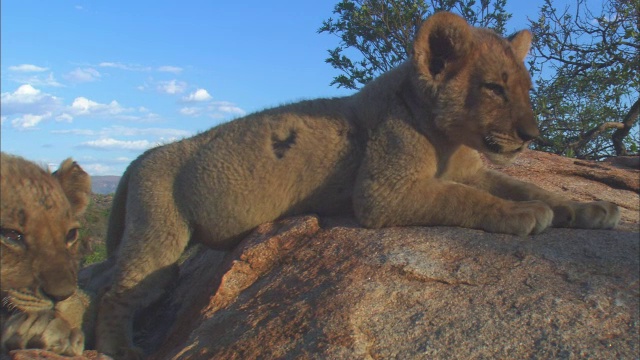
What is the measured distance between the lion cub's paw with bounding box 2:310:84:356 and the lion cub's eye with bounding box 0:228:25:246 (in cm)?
53

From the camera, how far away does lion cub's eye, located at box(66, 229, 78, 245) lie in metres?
4.59

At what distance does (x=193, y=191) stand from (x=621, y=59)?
26.8 feet

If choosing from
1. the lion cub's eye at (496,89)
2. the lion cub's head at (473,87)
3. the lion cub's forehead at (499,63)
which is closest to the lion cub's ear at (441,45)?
the lion cub's head at (473,87)

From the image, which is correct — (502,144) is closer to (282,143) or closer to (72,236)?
(282,143)

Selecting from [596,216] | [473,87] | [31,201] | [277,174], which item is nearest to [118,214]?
[277,174]

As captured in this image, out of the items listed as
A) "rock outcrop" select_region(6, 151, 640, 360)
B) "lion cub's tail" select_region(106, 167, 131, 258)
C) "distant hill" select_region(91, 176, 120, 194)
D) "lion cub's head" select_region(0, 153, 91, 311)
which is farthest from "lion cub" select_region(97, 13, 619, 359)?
"lion cub's head" select_region(0, 153, 91, 311)

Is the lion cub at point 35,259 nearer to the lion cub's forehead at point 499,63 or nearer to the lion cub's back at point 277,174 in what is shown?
the lion cub's back at point 277,174

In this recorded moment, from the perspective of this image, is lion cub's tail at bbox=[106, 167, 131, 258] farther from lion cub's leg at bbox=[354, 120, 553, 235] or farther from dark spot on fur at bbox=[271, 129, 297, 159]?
lion cub's leg at bbox=[354, 120, 553, 235]

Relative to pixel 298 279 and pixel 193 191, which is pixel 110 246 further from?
pixel 298 279

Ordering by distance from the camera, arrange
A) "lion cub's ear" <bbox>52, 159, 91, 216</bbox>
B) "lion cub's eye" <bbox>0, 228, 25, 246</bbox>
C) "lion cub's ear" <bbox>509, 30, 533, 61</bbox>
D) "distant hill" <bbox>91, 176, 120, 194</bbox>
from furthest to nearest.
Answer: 1. "lion cub's ear" <bbox>509, 30, 533, 61</bbox>
2. "distant hill" <bbox>91, 176, 120, 194</bbox>
3. "lion cub's ear" <bbox>52, 159, 91, 216</bbox>
4. "lion cub's eye" <bbox>0, 228, 25, 246</bbox>

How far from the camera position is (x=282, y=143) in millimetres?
5645

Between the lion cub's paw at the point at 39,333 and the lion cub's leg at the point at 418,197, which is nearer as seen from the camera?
the lion cub's paw at the point at 39,333

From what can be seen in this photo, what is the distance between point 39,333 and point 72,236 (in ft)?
2.24

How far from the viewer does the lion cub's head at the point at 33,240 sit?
421 centimetres
